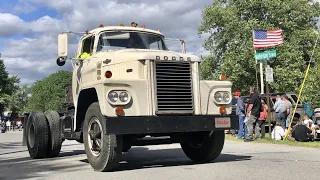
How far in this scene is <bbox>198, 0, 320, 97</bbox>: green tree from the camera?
118 feet

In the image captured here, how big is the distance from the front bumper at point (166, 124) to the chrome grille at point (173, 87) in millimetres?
213

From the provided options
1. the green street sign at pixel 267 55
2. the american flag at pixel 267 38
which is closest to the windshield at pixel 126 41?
the green street sign at pixel 267 55

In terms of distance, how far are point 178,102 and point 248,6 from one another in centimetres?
3289

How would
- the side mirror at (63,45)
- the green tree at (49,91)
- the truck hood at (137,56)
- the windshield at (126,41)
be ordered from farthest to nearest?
the green tree at (49,91) < the windshield at (126,41) < the side mirror at (63,45) < the truck hood at (137,56)

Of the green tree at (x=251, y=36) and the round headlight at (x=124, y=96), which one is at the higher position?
the green tree at (x=251, y=36)

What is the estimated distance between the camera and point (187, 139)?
8898mm

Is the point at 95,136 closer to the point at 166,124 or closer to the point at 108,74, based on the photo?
the point at 108,74

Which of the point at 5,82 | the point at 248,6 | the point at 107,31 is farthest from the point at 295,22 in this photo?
the point at 5,82

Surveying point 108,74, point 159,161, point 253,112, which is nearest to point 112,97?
point 108,74

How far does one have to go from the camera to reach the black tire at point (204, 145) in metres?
8.67

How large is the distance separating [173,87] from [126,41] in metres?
1.97

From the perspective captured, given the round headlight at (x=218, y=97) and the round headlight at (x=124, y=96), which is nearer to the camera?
the round headlight at (x=124, y=96)

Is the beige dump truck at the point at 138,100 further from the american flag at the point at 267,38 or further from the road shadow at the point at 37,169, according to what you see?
the american flag at the point at 267,38

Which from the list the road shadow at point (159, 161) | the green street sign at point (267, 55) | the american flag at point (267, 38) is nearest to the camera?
the road shadow at point (159, 161)
